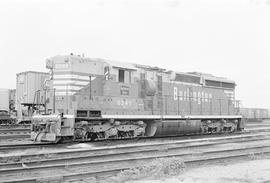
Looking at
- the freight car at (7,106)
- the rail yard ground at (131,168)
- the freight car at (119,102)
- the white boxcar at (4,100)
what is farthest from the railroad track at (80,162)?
the white boxcar at (4,100)

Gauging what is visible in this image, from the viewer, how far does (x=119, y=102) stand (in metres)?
14.0

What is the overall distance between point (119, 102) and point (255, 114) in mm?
32319

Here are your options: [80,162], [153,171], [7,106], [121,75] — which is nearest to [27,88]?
[7,106]

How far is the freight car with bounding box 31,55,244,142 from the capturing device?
40.7ft

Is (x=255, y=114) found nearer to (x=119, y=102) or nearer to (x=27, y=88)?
(x=27, y=88)

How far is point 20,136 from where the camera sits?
629 inches

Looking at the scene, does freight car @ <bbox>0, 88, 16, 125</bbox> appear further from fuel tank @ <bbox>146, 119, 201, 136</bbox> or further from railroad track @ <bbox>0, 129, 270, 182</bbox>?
railroad track @ <bbox>0, 129, 270, 182</bbox>

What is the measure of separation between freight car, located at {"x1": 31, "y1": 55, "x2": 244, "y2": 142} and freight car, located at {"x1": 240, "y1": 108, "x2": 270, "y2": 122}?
22.8 m

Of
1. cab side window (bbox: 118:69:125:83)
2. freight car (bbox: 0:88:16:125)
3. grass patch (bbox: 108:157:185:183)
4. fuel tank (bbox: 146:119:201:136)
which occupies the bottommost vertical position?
grass patch (bbox: 108:157:185:183)

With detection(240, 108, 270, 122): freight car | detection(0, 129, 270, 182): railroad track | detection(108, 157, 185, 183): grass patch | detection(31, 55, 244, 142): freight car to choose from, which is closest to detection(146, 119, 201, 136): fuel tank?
detection(31, 55, 244, 142): freight car

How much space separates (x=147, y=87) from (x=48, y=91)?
464cm

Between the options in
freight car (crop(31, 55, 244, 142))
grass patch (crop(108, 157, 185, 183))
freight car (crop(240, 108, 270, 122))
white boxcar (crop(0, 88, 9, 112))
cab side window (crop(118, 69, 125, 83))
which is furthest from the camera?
freight car (crop(240, 108, 270, 122))

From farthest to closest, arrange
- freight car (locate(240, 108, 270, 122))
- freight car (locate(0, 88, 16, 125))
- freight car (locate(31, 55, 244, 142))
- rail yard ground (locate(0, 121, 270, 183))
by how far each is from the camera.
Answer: freight car (locate(240, 108, 270, 122)), freight car (locate(0, 88, 16, 125)), freight car (locate(31, 55, 244, 142)), rail yard ground (locate(0, 121, 270, 183))

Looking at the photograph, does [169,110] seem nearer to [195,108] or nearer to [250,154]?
[195,108]
